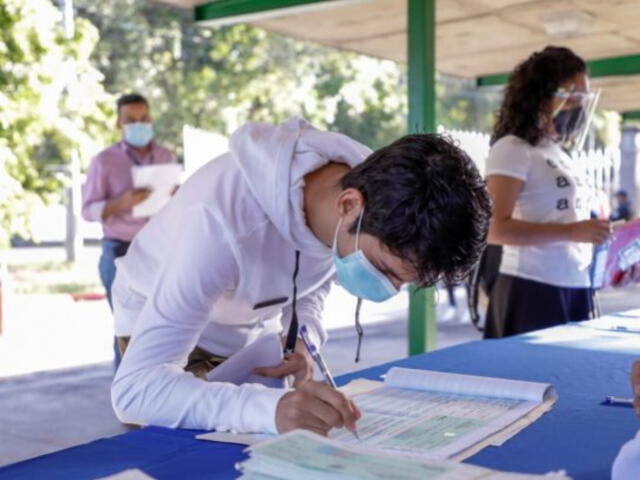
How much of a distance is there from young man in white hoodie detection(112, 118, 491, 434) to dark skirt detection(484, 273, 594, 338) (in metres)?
1.31

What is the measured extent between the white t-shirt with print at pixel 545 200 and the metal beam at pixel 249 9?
6.13ft

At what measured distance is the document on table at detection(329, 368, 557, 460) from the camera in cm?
135

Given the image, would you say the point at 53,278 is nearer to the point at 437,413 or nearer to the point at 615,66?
the point at 615,66

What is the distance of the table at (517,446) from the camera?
127 centimetres

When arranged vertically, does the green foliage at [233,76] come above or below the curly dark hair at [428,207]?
above

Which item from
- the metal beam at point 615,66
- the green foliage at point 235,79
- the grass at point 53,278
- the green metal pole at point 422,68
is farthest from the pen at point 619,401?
the green foliage at point 235,79

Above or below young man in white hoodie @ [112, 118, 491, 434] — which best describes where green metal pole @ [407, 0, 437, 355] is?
above

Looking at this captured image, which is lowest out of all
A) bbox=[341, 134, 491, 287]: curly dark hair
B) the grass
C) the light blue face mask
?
the grass

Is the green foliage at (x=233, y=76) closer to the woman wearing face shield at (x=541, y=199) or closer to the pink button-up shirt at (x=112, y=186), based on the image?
the pink button-up shirt at (x=112, y=186)

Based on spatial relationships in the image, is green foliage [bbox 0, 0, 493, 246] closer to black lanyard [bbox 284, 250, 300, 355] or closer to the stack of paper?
black lanyard [bbox 284, 250, 300, 355]

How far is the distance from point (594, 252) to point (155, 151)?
2.56 metres

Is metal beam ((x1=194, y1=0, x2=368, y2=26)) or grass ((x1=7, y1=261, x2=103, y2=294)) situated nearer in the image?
metal beam ((x1=194, y1=0, x2=368, y2=26))

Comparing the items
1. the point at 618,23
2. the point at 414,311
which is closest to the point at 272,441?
the point at 414,311

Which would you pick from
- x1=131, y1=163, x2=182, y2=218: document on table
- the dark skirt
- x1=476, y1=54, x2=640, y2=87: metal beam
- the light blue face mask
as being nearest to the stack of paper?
the light blue face mask
